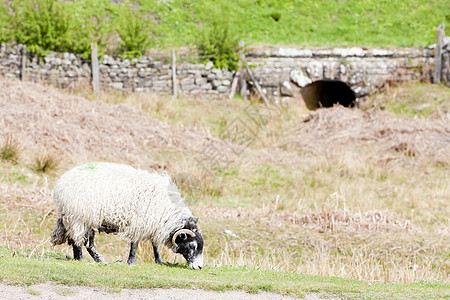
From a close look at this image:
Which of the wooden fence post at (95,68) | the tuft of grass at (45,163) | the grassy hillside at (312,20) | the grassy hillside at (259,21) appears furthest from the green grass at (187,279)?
the grassy hillside at (312,20)

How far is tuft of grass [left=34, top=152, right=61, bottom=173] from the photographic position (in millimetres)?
14711

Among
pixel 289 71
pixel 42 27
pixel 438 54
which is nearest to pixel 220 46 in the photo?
pixel 289 71

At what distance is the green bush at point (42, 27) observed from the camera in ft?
75.7

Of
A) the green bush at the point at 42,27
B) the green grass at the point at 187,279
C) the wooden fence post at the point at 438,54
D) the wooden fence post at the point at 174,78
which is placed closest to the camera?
the green grass at the point at 187,279

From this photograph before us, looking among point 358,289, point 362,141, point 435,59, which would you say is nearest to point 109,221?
point 358,289

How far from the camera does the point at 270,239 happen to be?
466 inches

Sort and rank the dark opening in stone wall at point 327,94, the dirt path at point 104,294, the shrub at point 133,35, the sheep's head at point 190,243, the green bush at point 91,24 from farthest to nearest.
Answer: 1. the dark opening in stone wall at point 327,94
2. the shrub at point 133,35
3. the green bush at point 91,24
4. the sheep's head at point 190,243
5. the dirt path at point 104,294

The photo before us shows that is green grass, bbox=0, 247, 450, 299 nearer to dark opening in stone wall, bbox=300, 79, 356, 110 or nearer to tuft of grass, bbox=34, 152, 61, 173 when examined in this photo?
tuft of grass, bbox=34, 152, 61, 173

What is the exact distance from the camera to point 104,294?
243 inches

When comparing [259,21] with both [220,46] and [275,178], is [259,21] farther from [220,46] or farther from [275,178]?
[275,178]

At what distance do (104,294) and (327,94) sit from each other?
23868mm

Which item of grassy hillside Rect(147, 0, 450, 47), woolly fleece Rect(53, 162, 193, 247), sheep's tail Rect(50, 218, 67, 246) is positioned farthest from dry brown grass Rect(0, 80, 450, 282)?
grassy hillside Rect(147, 0, 450, 47)

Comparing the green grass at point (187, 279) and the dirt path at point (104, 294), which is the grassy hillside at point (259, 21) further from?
the dirt path at point (104, 294)

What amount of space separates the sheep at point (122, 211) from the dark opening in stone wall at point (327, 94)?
19801mm
